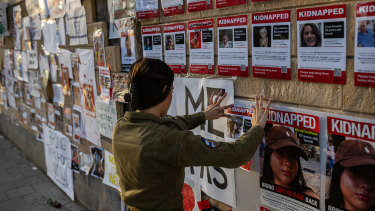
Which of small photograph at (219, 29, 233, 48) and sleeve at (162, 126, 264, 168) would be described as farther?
small photograph at (219, 29, 233, 48)

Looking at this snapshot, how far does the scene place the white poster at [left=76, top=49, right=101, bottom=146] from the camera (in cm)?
418

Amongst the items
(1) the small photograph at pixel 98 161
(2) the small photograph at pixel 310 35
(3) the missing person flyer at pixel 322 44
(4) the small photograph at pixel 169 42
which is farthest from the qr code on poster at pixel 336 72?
(1) the small photograph at pixel 98 161

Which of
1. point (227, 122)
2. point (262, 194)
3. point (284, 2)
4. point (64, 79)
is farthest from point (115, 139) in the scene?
point (64, 79)

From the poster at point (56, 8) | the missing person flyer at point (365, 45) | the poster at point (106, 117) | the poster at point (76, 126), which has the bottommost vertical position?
the poster at point (76, 126)

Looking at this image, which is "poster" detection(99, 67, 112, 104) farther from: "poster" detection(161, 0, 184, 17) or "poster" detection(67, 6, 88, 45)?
"poster" detection(161, 0, 184, 17)

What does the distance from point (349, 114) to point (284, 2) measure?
70 cm

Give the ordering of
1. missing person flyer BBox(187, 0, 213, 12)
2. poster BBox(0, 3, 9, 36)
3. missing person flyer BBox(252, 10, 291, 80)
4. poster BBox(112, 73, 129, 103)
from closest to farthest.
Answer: missing person flyer BBox(252, 10, 291, 80)
missing person flyer BBox(187, 0, 213, 12)
poster BBox(112, 73, 129, 103)
poster BBox(0, 3, 9, 36)

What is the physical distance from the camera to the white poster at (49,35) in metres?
5.09

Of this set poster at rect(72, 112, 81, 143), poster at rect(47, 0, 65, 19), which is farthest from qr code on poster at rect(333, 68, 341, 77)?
poster at rect(47, 0, 65, 19)

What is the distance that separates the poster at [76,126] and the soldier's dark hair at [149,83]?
10.1 ft

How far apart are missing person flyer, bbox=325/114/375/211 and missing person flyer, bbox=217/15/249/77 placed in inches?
26.9

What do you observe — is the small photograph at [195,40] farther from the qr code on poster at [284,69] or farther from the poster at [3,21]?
the poster at [3,21]

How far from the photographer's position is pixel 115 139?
1.98 m

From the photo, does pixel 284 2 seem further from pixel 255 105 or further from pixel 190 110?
pixel 190 110
